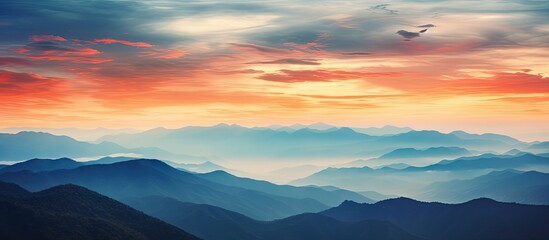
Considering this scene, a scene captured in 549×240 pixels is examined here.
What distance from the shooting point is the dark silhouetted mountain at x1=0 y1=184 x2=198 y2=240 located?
142125 mm

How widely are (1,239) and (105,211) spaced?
53.6 metres

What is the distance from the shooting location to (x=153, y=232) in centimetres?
Result: 17638

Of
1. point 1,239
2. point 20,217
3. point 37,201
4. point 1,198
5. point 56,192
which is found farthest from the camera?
point 56,192

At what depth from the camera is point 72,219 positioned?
156 meters

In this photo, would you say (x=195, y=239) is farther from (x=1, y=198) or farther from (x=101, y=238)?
(x=1, y=198)

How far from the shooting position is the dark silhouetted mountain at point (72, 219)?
142125 millimetres

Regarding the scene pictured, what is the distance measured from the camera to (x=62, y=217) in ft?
511

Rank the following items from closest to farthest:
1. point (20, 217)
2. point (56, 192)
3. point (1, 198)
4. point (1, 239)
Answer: point (1, 239) → point (20, 217) → point (1, 198) → point (56, 192)

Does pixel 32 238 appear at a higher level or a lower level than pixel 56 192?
lower

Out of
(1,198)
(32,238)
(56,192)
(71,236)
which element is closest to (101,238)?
(71,236)

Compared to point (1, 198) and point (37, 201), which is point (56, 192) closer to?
point (37, 201)

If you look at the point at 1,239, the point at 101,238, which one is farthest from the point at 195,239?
the point at 1,239

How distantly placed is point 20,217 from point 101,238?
2080 cm

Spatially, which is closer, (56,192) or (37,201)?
(37,201)
